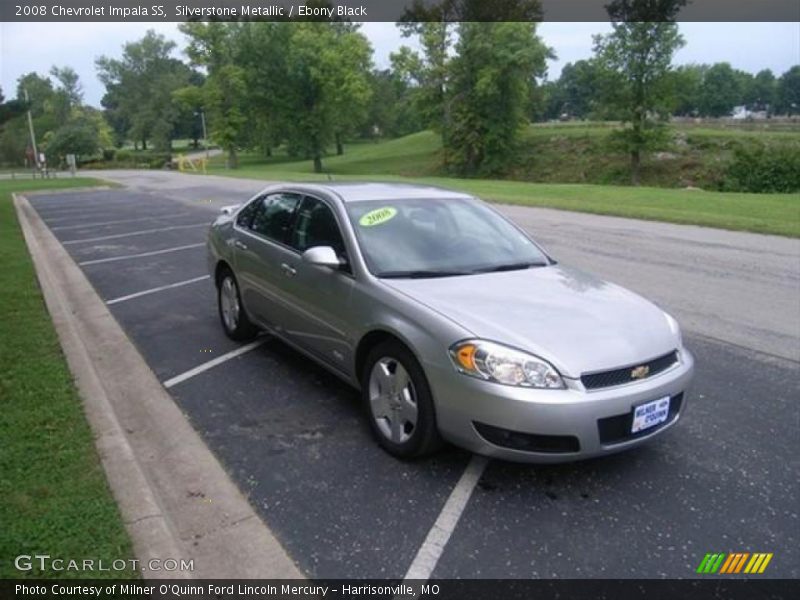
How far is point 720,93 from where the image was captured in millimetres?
96938

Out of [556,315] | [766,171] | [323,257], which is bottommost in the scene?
[766,171]

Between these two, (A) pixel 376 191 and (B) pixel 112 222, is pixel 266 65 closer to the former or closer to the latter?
(B) pixel 112 222

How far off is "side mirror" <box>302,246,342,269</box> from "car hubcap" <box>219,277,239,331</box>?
6.27ft

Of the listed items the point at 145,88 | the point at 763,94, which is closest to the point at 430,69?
A: the point at 145,88

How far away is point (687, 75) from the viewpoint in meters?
40.9

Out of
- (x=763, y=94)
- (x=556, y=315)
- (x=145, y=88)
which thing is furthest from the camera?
(x=763, y=94)

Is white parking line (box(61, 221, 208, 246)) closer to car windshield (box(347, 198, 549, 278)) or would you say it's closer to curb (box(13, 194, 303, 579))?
curb (box(13, 194, 303, 579))

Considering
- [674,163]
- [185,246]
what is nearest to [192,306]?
[185,246]

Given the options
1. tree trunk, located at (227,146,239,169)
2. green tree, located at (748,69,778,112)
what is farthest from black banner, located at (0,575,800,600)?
green tree, located at (748,69,778,112)

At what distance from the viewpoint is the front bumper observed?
2.97 metres

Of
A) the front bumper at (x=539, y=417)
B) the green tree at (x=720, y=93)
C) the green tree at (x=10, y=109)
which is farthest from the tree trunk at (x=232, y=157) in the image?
the green tree at (x=720, y=93)

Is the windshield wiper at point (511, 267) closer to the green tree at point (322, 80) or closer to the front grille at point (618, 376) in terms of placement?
the front grille at point (618, 376)

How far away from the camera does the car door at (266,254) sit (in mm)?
4828

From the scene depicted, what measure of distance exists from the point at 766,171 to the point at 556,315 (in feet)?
125
